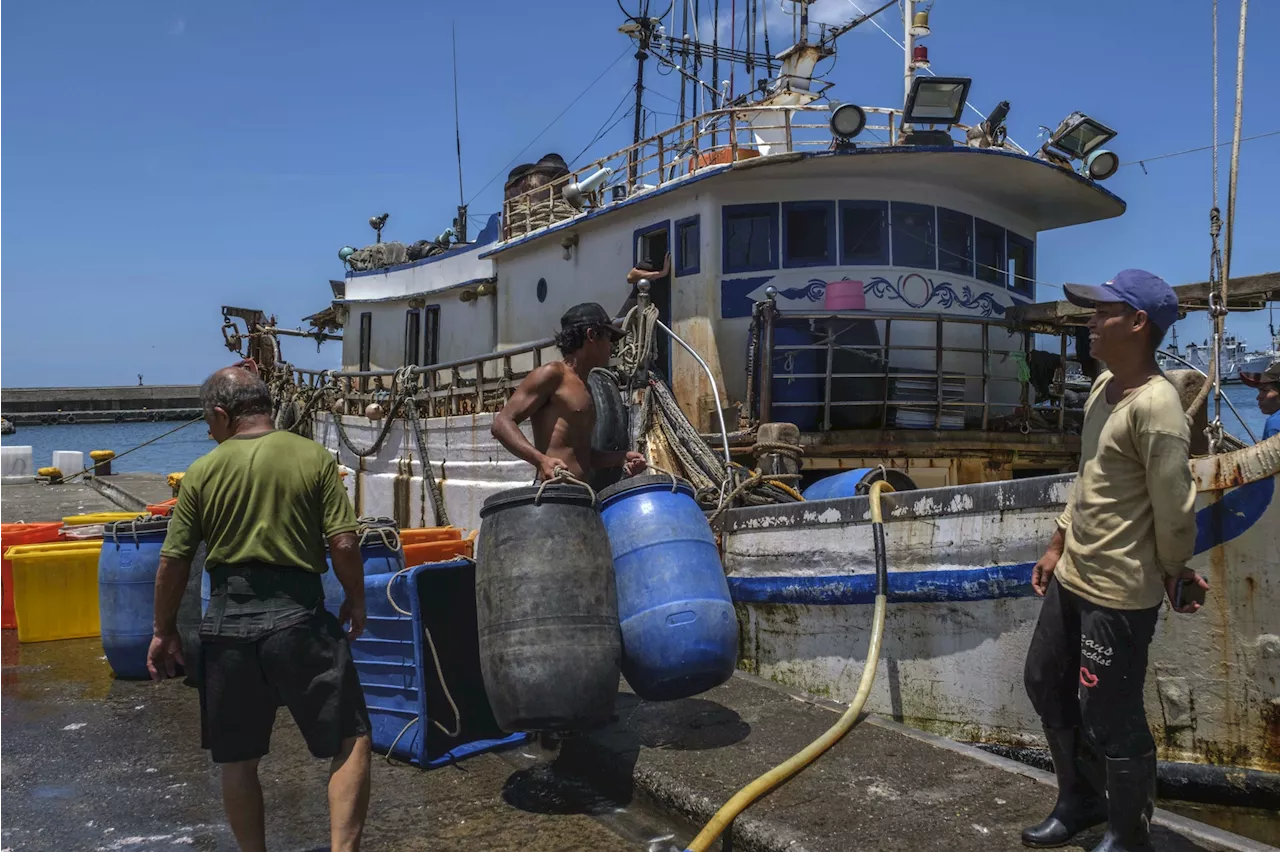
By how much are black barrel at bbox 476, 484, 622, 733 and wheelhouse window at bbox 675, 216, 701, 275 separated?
592 cm

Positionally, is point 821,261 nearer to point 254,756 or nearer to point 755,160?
point 755,160

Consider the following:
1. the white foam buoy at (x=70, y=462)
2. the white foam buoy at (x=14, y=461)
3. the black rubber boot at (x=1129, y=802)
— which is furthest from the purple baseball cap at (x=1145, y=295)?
the white foam buoy at (x=14, y=461)

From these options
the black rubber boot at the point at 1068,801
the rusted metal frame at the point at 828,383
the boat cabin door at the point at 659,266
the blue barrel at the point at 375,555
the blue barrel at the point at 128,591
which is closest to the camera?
the black rubber boot at the point at 1068,801

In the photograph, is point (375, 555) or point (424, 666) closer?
point (424, 666)

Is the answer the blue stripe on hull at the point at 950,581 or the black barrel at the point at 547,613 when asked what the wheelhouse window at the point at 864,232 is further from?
the black barrel at the point at 547,613

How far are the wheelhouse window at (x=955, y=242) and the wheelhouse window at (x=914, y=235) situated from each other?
0.10 m

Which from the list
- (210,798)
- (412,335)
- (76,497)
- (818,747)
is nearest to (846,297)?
(818,747)

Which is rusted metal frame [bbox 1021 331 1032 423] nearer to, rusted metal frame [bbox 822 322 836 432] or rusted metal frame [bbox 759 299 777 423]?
rusted metal frame [bbox 822 322 836 432]

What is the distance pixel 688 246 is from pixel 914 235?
87.1 inches

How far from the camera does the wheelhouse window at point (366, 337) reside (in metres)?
17.7

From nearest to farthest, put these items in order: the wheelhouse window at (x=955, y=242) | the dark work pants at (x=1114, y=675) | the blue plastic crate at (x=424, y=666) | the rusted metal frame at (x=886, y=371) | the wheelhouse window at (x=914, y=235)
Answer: the dark work pants at (x=1114, y=675), the blue plastic crate at (x=424, y=666), the rusted metal frame at (x=886, y=371), the wheelhouse window at (x=914, y=235), the wheelhouse window at (x=955, y=242)

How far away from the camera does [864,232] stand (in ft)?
32.7

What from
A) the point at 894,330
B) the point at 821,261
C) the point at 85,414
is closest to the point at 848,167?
the point at 821,261

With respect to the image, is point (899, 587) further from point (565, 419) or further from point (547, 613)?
point (547, 613)
